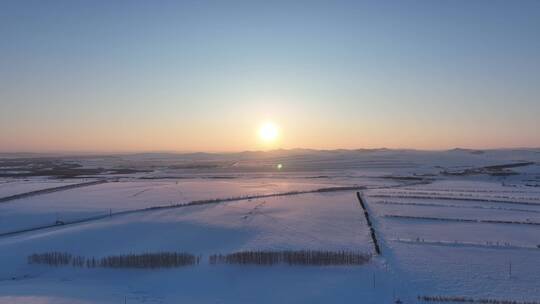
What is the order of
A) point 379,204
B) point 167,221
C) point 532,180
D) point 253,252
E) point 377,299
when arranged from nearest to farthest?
point 377,299 < point 253,252 < point 167,221 < point 379,204 < point 532,180

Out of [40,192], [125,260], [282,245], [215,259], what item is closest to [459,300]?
[282,245]

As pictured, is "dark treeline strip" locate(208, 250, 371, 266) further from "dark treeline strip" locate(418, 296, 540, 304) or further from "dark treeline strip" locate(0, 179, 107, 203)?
"dark treeline strip" locate(0, 179, 107, 203)

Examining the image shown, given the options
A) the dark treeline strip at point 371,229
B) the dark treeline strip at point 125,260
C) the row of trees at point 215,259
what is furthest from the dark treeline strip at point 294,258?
the dark treeline strip at point 371,229

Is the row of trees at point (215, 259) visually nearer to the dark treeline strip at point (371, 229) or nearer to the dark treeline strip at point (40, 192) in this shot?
the dark treeline strip at point (371, 229)

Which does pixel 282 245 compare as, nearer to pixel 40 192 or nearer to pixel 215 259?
pixel 215 259

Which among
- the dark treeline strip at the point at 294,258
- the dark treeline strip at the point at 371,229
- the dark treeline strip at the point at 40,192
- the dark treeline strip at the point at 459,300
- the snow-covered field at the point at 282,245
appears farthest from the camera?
the dark treeline strip at the point at 40,192

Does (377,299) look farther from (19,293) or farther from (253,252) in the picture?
(19,293)

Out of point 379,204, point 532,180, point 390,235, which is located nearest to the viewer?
point 390,235

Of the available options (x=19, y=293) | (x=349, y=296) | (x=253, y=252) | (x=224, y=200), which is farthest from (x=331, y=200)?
(x=19, y=293)
